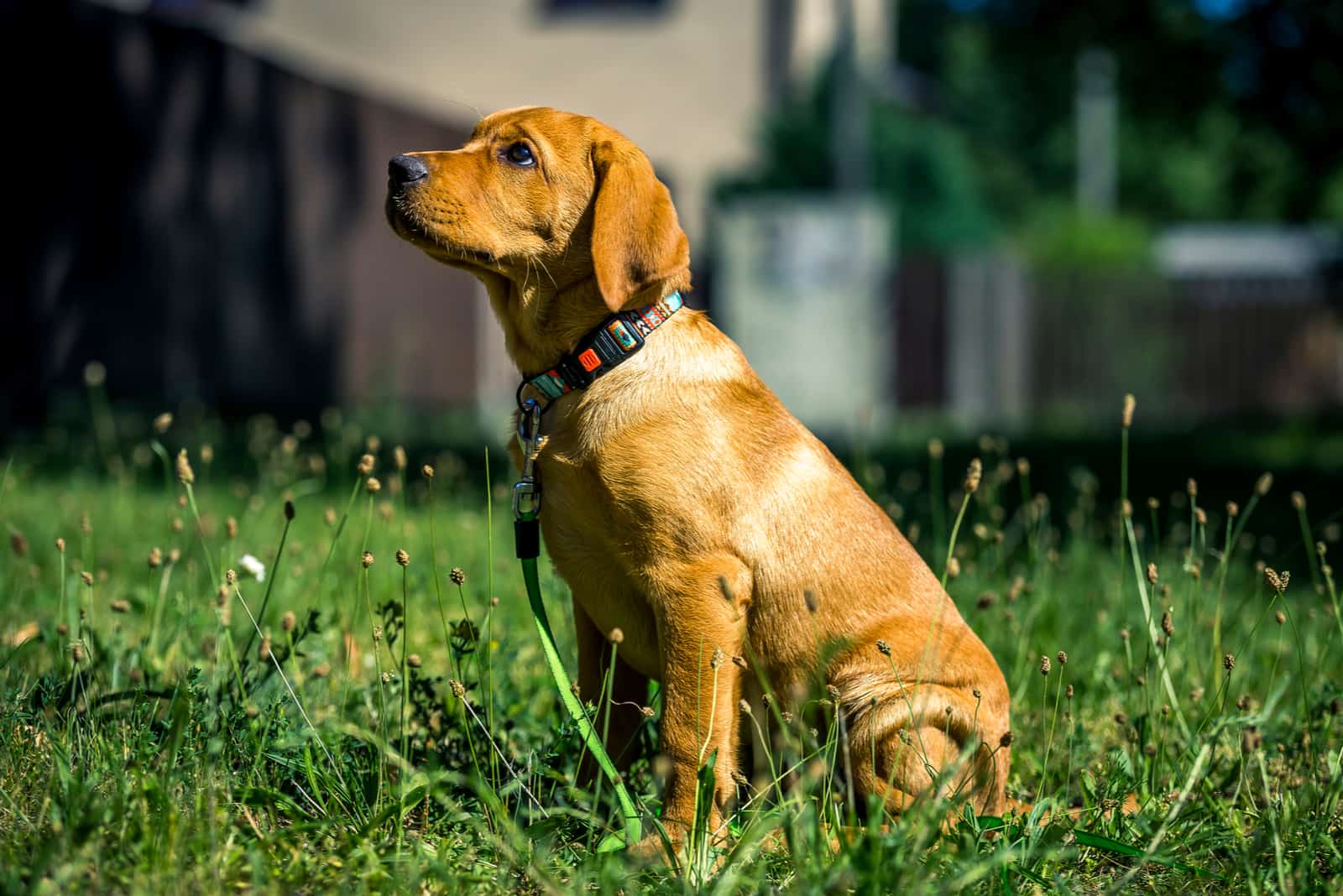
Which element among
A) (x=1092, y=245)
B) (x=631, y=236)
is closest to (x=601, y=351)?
(x=631, y=236)

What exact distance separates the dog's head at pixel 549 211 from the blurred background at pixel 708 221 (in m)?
1.38

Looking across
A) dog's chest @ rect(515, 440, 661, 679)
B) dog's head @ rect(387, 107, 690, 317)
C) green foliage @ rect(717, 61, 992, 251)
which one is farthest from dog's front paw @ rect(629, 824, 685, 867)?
green foliage @ rect(717, 61, 992, 251)

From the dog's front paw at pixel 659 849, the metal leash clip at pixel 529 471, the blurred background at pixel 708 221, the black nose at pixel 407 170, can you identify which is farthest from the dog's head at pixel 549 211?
the blurred background at pixel 708 221

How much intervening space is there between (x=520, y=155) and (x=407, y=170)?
0.28 metres

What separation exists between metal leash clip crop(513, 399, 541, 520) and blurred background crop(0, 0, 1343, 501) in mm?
1419

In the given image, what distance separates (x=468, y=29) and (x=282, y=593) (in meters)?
19.6

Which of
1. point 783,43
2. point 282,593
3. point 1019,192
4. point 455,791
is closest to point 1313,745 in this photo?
point 455,791

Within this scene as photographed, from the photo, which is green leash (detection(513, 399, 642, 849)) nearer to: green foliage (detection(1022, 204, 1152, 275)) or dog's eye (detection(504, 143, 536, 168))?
dog's eye (detection(504, 143, 536, 168))

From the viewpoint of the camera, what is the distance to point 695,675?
2.73 m

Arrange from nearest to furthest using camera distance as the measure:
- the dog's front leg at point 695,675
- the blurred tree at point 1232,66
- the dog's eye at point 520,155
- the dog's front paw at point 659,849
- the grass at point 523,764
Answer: the grass at point 523,764
the dog's front paw at point 659,849
the dog's front leg at point 695,675
the dog's eye at point 520,155
the blurred tree at point 1232,66

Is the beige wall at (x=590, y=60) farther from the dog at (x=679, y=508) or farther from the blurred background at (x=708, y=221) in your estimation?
the dog at (x=679, y=508)

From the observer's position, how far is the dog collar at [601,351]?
2889 mm

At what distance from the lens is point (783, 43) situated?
2178 centimetres

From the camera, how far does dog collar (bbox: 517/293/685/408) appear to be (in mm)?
2889
